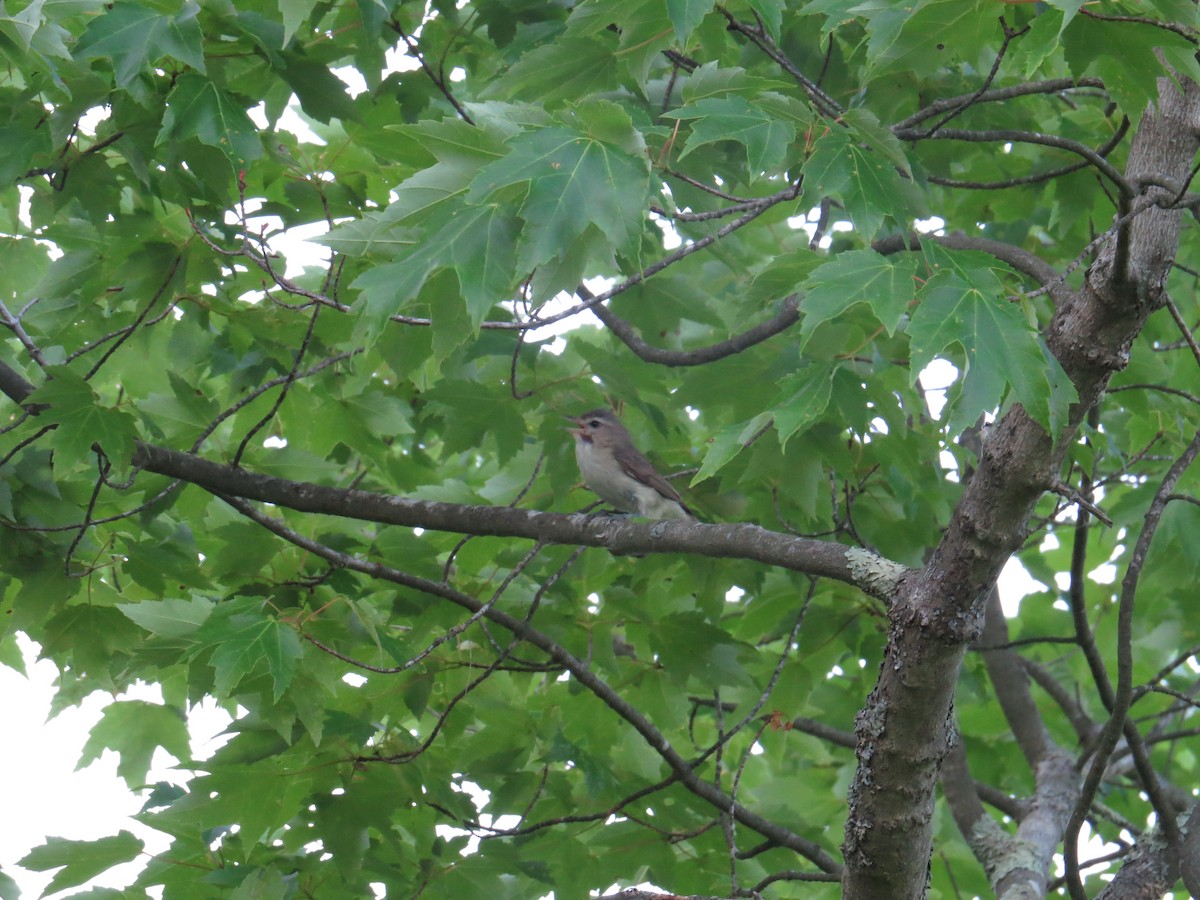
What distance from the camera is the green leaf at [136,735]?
17.5 feet

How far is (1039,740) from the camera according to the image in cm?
608

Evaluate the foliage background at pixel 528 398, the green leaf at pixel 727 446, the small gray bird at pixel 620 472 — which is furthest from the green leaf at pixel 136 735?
the green leaf at pixel 727 446

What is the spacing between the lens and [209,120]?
11.3 ft

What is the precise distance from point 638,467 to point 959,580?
3.66m

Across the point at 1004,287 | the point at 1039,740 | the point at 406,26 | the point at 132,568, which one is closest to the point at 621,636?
the point at 1039,740

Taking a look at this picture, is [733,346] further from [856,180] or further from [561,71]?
[856,180]

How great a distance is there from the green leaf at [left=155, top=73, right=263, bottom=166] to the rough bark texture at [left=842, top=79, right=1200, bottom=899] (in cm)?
239

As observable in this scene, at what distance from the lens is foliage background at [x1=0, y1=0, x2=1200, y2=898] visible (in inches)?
104

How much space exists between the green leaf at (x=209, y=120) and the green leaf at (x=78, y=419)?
83 centimetres

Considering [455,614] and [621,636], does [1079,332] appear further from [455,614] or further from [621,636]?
[621,636]

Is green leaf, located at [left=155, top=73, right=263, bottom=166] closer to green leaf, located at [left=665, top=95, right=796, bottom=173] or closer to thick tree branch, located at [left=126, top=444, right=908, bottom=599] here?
thick tree branch, located at [left=126, top=444, right=908, bottom=599]

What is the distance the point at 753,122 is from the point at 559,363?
236 cm

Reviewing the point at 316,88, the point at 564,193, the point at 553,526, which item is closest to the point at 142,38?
the point at 316,88

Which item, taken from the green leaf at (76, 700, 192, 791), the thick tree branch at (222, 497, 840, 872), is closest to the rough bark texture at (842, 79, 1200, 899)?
the thick tree branch at (222, 497, 840, 872)
